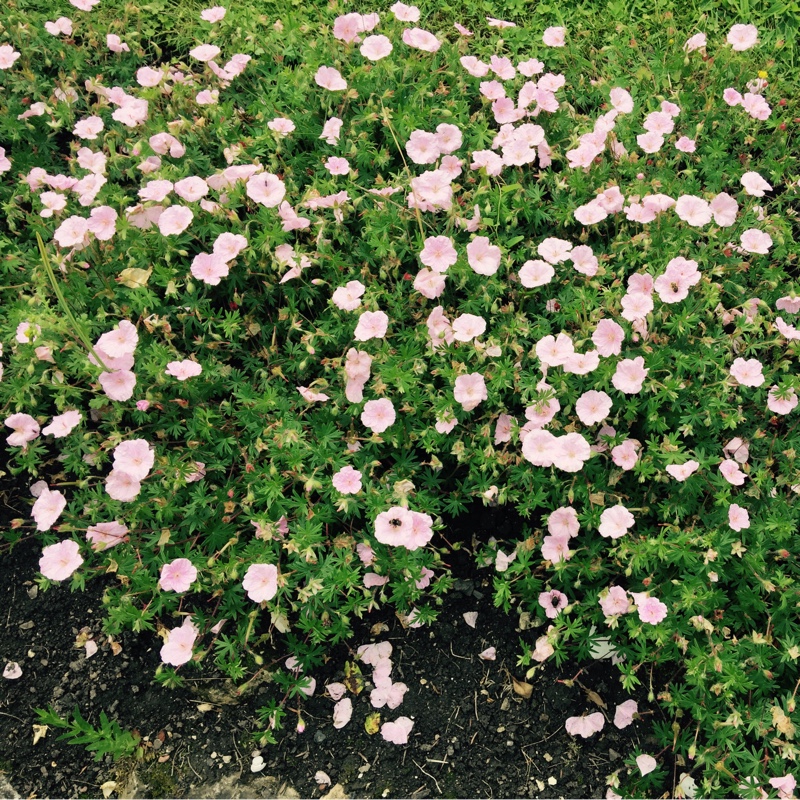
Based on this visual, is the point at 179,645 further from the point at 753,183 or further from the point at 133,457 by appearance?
the point at 753,183

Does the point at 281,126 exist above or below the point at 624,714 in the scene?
Result: above

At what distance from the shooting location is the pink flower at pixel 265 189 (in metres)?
3.20

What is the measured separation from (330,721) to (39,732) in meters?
1.18

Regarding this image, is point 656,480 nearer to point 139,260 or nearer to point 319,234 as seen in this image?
point 319,234

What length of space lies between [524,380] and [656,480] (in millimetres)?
665

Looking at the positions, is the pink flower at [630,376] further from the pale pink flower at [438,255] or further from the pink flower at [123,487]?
the pink flower at [123,487]

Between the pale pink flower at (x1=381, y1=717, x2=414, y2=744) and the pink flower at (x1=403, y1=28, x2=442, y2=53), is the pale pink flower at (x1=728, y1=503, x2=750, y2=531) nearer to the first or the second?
the pale pink flower at (x1=381, y1=717, x2=414, y2=744)

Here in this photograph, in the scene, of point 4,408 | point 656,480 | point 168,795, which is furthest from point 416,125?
point 168,795

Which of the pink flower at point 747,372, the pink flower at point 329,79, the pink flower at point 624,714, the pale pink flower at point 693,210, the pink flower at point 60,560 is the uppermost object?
the pink flower at point 329,79

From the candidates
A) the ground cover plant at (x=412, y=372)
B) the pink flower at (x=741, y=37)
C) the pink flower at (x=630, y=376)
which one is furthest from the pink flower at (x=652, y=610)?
the pink flower at (x=741, y=37)

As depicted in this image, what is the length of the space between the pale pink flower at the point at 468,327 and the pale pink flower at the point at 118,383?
1352mm

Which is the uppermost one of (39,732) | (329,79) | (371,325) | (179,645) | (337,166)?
(329,79)

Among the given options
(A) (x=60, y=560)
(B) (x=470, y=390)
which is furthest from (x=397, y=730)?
(A) (x=60, y=560)

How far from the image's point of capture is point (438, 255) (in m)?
3.09
